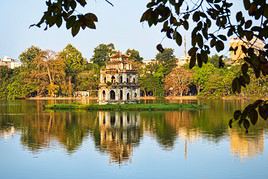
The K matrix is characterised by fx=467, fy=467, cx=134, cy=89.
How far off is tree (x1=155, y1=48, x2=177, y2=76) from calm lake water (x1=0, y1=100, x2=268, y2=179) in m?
27.2

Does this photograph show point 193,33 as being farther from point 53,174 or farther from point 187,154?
point 187,154

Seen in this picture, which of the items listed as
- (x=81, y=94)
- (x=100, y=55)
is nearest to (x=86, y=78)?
(x=81, y=94)

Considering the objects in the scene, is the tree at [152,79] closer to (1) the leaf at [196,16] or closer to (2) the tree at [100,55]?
(2) the tree at [100,55]

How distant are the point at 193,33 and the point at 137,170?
7487 millimetres

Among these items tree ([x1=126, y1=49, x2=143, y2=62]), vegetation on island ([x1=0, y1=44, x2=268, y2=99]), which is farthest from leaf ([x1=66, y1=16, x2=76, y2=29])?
tree ([x1=126, y1=49, x2=143, y2=62])

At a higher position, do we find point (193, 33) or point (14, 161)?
point (193, 33)

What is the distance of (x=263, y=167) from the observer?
29.4 ft

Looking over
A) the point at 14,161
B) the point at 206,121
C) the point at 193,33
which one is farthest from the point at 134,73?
the point at 193,33

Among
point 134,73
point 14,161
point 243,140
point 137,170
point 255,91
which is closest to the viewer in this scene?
point 137,170

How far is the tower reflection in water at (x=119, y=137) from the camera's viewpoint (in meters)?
11.0

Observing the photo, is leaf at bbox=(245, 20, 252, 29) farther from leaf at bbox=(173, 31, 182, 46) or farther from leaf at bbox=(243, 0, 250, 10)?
leaf at bbox=(173, 31, 182, 46)

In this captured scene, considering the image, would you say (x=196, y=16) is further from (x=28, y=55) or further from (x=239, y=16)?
(x=28, y=55)

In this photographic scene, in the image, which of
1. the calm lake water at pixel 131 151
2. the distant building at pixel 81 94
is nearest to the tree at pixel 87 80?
the distant building at pixel 81 94

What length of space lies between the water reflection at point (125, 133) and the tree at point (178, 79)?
67.0 feet
